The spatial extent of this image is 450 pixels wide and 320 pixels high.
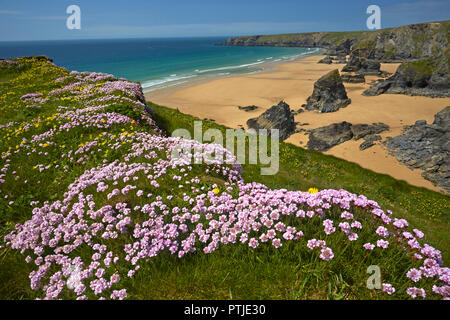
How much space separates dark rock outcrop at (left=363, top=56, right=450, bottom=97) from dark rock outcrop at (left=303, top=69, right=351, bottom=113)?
1109 cm

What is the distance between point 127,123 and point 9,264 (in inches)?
255

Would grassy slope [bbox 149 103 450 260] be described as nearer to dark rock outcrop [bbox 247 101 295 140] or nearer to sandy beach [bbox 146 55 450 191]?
sandy beach [bbox 146 55 450 191]

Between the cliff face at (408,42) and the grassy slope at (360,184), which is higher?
the cliff face at (408,42)

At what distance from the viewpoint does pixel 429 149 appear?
72.5 feet

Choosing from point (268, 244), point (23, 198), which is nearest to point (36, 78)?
point (23, 198)

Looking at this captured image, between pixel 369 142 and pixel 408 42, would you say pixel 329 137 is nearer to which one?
pixel 369 142

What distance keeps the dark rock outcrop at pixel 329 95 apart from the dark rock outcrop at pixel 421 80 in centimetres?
1109

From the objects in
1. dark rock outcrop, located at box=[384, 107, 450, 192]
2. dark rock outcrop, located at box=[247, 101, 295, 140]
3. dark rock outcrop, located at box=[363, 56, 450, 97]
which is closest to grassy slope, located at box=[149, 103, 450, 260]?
dark rock outcrop, located at box=[384, 107, 450, 192]

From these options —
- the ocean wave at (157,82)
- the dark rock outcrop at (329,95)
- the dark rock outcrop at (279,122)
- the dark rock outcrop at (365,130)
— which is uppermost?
the ocean wave at (157,82)

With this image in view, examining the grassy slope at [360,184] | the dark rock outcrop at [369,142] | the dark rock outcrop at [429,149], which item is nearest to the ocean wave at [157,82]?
the grassy slope at [360,184]

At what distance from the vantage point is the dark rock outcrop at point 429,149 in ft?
64.5

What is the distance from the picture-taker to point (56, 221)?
4.82 metres

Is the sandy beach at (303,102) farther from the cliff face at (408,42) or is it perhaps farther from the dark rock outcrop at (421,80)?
the cliff face at (408,42)

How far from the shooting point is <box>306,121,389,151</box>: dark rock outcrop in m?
26.3
